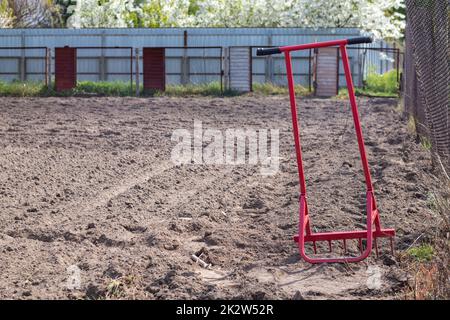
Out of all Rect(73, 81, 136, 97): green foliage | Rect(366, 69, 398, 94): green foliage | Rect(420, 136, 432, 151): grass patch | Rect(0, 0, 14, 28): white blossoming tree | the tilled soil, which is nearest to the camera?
the tilled soil

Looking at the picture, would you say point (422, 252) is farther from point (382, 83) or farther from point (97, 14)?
point (97, 14)

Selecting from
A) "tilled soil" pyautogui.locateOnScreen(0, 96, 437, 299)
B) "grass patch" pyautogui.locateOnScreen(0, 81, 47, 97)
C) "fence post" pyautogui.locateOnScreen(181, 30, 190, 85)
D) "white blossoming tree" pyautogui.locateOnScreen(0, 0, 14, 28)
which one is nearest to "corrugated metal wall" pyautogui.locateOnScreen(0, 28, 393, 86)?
"fence post" pyautogui.locateOnScreen(181, 30, 190, 85)

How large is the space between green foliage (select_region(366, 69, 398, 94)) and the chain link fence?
26.8 metres

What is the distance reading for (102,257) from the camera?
26.4 ft

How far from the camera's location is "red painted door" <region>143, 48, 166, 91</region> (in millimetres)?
32062

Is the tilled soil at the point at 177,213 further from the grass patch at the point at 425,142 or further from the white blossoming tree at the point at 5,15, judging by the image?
the white blossoming tree at the point at 5,15

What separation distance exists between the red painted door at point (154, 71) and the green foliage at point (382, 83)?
9.35m

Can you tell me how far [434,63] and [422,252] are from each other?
2314 mm

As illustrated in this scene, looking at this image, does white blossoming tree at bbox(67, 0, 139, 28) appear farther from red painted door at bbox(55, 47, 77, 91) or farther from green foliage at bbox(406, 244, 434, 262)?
green foliage at bbox(406, 244, 434, 262)

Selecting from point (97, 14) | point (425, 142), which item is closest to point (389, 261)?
point (425, 142)

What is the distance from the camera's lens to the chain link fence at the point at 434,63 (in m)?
8.59

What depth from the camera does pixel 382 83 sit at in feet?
127

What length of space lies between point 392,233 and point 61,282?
2.63m

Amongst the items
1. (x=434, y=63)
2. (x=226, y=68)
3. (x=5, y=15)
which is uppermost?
(x=434, y=63)
